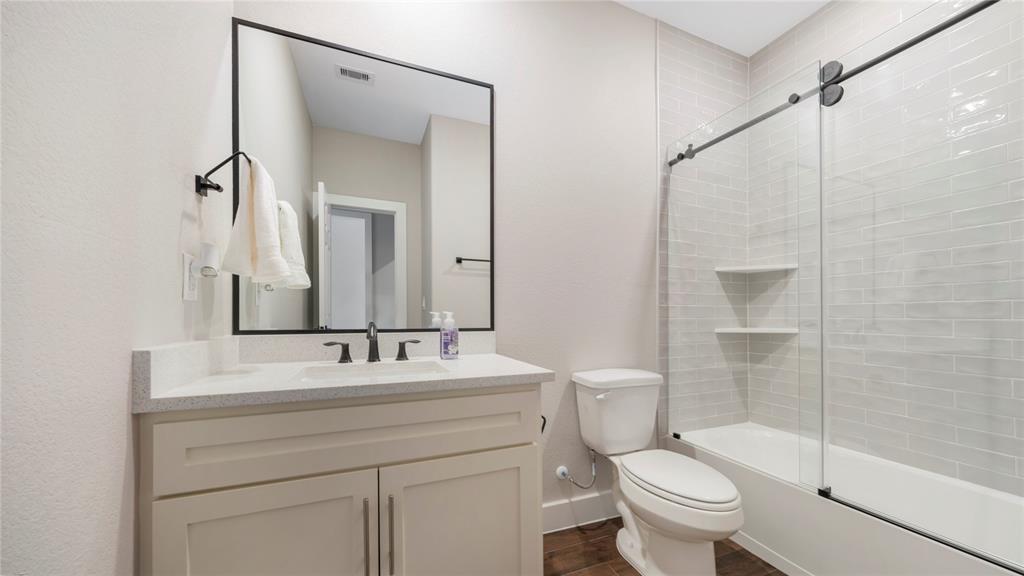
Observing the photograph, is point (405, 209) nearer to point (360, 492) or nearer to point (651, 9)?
point (360, 492)

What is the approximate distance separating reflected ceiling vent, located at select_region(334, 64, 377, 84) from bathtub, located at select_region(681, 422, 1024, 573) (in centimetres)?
231

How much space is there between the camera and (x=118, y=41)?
751 millimetres

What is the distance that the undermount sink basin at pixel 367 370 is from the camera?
1289 millimetres

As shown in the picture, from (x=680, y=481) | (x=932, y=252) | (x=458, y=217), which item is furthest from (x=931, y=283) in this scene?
(x=458, y=217)

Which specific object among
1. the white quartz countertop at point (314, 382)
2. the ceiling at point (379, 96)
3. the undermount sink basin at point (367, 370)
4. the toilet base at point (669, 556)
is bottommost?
the toilet base at point (669, 556)

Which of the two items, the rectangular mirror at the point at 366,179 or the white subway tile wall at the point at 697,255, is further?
the white subway tile wall at the point at 697,255

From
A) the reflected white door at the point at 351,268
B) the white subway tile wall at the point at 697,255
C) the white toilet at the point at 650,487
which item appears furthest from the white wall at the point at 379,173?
the white subway tile wall at the point at 697,255

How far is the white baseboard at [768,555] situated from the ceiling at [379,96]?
218cm

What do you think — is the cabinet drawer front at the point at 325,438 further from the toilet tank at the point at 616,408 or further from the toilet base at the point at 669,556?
the toilet base at the point at 669,556

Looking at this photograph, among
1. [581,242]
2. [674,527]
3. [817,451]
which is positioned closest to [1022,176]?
[817,451]

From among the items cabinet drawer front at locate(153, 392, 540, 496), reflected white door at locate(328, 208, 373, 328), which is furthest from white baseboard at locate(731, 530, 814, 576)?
reflected white door at locate(328, 208, 373, 328)

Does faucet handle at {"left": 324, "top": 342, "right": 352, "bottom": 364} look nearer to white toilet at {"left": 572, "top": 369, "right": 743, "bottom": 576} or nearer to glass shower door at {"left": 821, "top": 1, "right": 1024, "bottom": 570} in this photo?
white toilet at {"left": 572, "top": 369, "right": 743, "bottom": 576}

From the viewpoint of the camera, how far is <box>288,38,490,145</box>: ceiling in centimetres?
149

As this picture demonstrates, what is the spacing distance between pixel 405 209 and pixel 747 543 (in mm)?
2074
